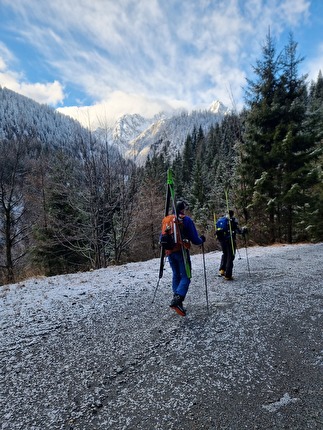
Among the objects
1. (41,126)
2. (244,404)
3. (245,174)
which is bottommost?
(244,404)

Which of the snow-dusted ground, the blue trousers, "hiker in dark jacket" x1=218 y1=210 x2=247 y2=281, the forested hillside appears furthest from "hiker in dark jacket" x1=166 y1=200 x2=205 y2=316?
the forested hillside

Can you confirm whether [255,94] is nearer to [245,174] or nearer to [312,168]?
[245,174]

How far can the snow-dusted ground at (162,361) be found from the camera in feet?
9.08

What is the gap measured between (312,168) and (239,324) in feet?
46.0

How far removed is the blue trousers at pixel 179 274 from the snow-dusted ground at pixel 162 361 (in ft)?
1.90

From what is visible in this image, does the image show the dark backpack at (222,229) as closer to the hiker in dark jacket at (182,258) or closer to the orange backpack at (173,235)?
the hiker in dark jacket at (182,258)

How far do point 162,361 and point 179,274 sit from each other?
2012 millimetres

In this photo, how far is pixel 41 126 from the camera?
7052 inches

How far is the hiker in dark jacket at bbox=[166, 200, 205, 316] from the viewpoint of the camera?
5.12 metres

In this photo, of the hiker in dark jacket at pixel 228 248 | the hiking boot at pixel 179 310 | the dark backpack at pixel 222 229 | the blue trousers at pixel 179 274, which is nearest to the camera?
the hiking boot at pixel 179 310

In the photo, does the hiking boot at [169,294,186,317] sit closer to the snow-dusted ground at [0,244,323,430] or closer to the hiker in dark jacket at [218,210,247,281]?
the snow-dusted ground at [0,244,323,430]

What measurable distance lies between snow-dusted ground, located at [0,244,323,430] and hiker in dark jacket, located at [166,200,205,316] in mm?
468

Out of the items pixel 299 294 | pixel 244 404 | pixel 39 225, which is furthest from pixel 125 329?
pixel 39 225

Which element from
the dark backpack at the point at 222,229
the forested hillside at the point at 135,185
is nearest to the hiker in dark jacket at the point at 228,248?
the dark backpack at the point at 222,229
